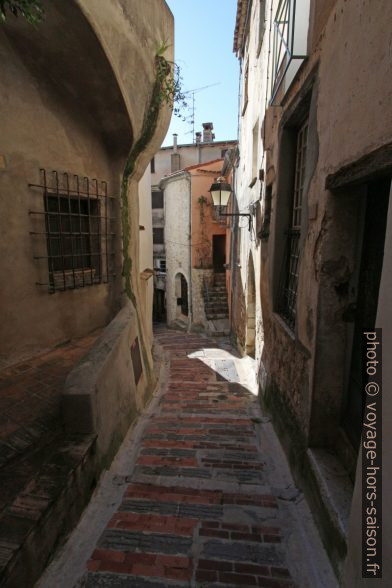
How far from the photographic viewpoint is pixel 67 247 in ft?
16.8

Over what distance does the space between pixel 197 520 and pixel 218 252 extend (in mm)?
16359

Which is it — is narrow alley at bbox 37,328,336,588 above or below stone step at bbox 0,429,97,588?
below

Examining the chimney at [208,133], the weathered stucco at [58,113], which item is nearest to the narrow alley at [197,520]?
the weathered stucco at [58,113]

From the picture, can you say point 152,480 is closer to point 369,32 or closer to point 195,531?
point 195,531

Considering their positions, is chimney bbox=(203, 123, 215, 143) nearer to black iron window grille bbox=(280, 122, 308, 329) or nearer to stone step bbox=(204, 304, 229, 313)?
stone step bbox=(204, 304, 229, 313)

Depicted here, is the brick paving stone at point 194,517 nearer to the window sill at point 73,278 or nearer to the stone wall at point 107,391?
the stone wall at point 107,391

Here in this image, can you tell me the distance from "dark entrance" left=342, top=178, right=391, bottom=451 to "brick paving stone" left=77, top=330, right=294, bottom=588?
106 cm

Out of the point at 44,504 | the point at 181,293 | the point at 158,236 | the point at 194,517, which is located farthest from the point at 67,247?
the point at 158,236

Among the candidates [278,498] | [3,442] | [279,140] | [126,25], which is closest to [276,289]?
[279,140]

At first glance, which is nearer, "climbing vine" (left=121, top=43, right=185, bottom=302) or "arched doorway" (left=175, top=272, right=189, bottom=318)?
"climbing vine" (left=121, top=43, right=185, bottom=302)

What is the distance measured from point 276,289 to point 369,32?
319 cm

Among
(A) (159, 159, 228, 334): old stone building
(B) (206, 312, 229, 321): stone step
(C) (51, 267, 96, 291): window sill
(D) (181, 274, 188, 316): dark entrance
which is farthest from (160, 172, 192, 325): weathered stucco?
(C) (51, 267, 96, 291): window sill

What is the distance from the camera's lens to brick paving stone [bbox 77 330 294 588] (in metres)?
2.20

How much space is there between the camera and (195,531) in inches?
100
